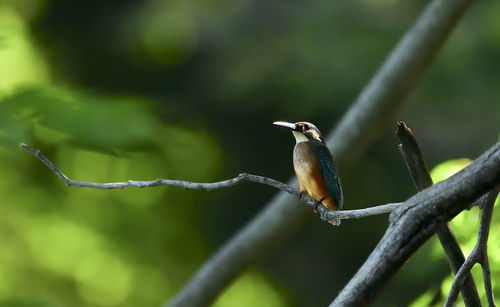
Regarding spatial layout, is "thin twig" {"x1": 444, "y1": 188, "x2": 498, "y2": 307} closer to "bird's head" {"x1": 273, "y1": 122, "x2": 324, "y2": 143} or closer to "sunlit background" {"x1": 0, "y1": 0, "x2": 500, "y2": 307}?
"bird's head" {"x1": 273, "y1": 122, "x2": 324, "y2": 143}

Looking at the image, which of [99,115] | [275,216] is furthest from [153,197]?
[99,115]

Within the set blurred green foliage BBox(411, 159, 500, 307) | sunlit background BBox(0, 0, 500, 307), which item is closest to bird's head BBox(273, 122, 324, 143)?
blurred green foliage BBox(411, 159, 500, 307)

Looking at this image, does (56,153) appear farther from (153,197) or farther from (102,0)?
(102,0)

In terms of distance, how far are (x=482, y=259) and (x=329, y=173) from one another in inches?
39.2

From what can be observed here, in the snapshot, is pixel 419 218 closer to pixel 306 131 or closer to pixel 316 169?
pixel 316 169

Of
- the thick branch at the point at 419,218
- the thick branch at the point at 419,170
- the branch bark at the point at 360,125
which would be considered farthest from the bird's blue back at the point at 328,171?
the thick branch at the point at 419,218

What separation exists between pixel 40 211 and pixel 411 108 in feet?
11.1

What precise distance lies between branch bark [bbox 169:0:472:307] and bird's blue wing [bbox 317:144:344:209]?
652 millimetres

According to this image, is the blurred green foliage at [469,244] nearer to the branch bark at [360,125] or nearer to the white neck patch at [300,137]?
the white neck patch at [300,137]

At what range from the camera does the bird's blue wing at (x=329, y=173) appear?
2.37m

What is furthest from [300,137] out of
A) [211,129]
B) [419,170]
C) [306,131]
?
[211,129]

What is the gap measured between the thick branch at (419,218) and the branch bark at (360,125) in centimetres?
201

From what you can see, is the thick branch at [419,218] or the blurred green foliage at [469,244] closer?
the thick branch at [419,218]

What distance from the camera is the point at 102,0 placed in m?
6.27
